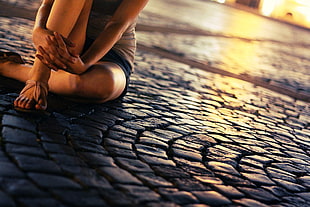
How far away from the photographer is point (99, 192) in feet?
6.56

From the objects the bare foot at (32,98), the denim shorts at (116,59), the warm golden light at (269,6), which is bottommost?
the bare foot at (32,98)

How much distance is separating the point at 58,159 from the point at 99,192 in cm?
34

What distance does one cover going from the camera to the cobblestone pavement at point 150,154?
6.61ft

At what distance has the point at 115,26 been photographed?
3.17 meters

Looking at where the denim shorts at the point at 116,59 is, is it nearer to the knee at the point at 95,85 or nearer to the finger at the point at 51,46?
the knee at the point at 95,85

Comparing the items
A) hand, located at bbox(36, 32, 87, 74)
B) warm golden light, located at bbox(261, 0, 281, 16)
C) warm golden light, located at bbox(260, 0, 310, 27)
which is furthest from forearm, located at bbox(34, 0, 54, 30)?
warm golden light, located at bbox(261, 0, 281, 16)

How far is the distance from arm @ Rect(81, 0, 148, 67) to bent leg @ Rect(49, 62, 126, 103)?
0.11 meters

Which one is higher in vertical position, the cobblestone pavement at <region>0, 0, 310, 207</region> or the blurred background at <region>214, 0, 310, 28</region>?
the blurred background at <region>214, 0, 310, 28</region>

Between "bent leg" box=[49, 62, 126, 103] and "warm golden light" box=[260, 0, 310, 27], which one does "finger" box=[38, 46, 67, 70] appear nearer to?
"bent leg" box=[49, 62, 126, 103]

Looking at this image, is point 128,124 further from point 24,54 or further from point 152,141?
point 24,54

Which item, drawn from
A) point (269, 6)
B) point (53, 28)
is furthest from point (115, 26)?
point (269, 6)

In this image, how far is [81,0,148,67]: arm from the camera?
307 centimetres

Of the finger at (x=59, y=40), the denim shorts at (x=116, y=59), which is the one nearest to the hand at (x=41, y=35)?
the finger at (x=59, y=40)

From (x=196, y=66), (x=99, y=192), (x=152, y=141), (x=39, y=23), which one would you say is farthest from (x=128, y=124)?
(x=196, y=66)
